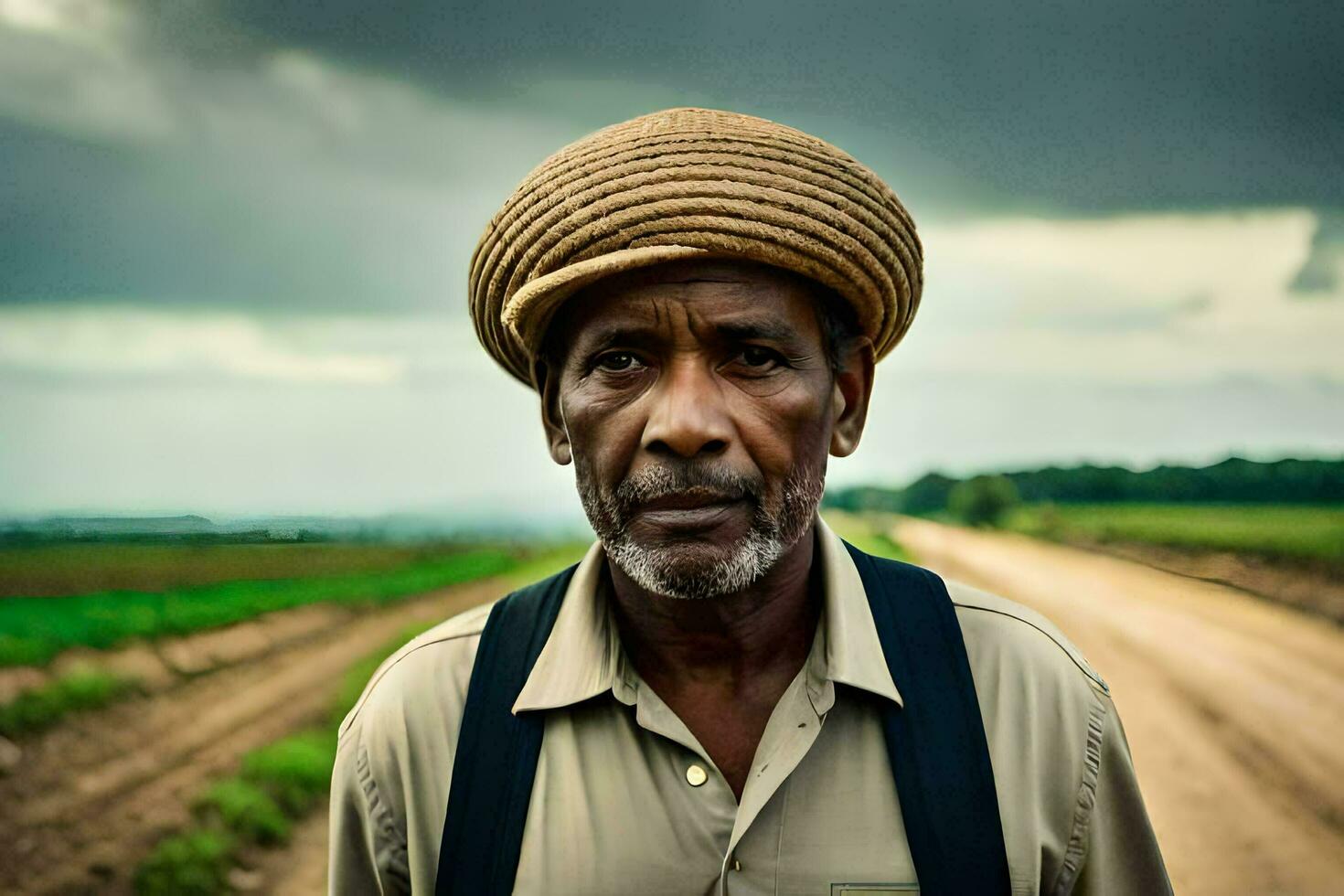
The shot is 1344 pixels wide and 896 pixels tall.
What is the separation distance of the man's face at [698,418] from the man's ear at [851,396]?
0.52 feet

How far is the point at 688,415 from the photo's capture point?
1.76 m

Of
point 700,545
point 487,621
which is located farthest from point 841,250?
point 487,621

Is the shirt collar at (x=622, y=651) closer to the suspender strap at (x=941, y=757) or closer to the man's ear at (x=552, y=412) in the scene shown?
the suspender strap at (x=941, y=757)

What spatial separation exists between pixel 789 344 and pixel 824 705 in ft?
2.29

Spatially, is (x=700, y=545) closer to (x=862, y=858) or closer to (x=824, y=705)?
(x=824, y=705)

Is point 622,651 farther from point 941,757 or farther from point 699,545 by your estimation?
point 941,757

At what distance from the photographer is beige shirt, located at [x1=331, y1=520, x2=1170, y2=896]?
1691mm

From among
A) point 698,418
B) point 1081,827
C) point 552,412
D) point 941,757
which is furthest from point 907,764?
point 552,412

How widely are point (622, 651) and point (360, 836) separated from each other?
0.64 m

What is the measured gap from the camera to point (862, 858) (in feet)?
5.54

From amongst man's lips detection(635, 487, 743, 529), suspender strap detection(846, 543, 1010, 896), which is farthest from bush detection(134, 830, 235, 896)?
suspender strap detection(846, 543, 1010, 896)

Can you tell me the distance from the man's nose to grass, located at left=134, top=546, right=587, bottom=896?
5.98 metres

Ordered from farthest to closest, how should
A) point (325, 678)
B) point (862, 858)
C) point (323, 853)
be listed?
1. point (325, 678)
2. point (323, 853)
3. point (862, 858)

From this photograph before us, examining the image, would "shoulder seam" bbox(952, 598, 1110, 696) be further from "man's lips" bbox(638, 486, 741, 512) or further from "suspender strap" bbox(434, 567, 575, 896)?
"suspender strap" bbox(434, 567, 575, 896)
